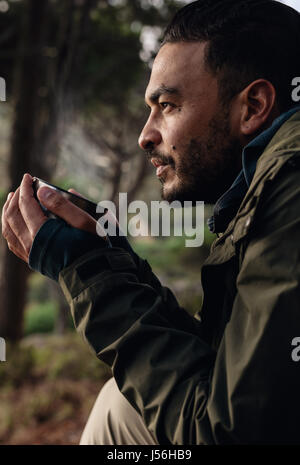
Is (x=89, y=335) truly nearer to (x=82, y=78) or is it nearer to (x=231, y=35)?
(x=231, y=35)

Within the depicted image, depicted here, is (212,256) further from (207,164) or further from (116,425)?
(116,425)

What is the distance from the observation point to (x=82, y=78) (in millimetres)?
6352

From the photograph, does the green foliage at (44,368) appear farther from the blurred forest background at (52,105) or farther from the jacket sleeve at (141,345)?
the jacket sleeve at (141,345)

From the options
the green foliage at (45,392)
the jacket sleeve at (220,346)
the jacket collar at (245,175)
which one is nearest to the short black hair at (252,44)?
the jacket collar at (245,175)

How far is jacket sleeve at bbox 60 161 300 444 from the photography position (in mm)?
948

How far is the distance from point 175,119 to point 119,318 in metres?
0.82

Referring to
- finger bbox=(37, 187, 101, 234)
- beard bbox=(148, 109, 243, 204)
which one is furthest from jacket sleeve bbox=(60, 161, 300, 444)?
beard bbox=(148, 109, 243, 204)

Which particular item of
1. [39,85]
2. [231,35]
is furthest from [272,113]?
[39,85]

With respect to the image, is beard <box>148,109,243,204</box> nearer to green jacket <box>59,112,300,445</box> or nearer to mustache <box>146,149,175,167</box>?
mustache <box>146,149,175,167</box>

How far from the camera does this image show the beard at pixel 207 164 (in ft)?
5.08

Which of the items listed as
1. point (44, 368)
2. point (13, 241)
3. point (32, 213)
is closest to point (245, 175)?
point (32, 213)

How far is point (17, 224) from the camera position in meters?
1.47

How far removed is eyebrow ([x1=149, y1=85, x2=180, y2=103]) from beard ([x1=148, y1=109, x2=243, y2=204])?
0.19 meters

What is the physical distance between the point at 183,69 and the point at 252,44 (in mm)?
272
